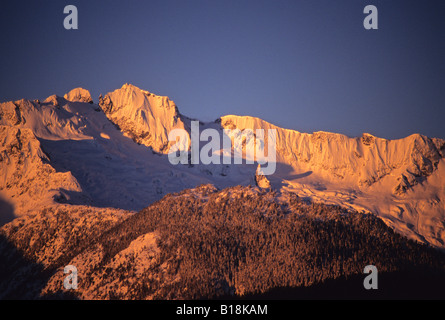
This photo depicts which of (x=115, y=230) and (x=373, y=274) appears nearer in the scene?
(x=373, y=274)

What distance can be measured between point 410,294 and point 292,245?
36061 mm

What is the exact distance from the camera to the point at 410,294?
→ 143m

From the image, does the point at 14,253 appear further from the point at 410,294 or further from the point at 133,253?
the point at 410,294

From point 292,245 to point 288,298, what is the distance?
18.6m

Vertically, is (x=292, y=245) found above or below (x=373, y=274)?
above

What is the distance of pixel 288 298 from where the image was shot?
133m

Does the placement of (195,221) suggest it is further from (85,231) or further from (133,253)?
(85,231)
